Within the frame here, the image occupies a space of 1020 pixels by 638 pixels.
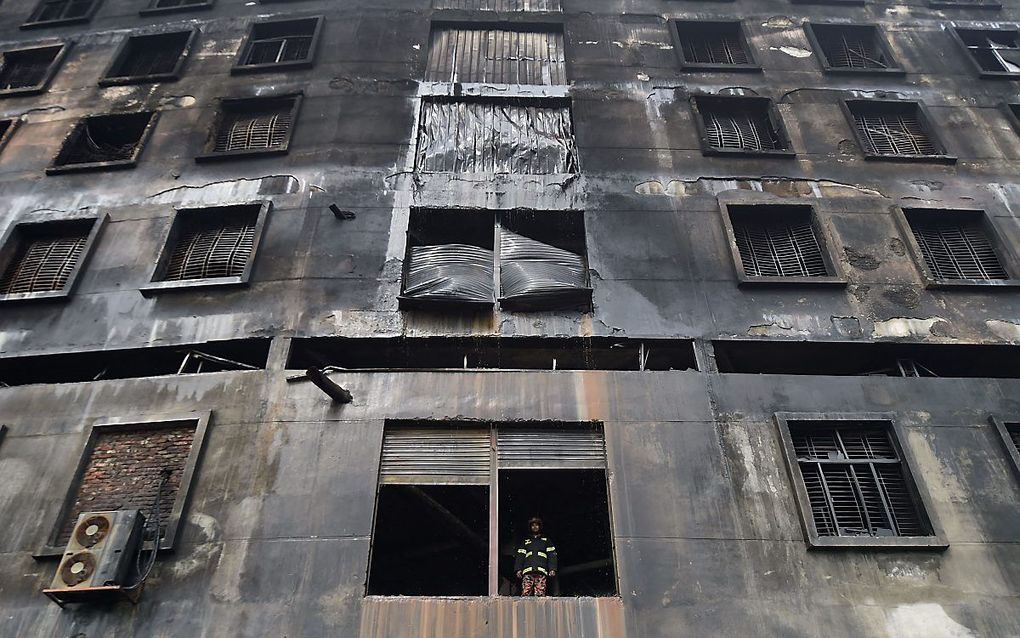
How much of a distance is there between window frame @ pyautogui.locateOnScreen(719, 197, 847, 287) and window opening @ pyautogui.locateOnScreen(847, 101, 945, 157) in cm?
297

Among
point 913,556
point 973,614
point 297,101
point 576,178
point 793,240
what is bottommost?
point 973,614

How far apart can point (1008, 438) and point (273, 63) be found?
1607cm

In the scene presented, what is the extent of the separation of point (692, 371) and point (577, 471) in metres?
2.49

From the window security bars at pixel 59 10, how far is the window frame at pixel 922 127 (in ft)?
64.0

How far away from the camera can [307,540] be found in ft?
28.5

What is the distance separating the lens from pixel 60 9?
18.4 metres

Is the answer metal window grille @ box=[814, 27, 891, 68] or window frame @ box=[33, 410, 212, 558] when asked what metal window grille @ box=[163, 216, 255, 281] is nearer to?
window frame @ box=[33, 410, 212, 558]

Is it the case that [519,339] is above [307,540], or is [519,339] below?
above

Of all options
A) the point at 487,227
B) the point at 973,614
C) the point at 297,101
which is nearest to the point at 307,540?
the point at 487,227

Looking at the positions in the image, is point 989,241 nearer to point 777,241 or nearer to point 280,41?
point 777,241

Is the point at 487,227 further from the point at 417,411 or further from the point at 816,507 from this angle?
the point at 816,507

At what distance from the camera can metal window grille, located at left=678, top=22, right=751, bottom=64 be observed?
54.2ft

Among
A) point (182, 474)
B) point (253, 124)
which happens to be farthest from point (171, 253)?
point (182, 474)

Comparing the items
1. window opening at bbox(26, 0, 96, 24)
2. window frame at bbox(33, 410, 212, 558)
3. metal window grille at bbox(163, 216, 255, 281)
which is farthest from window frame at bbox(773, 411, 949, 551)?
window opening at bbox(26, 0, 96, 24)
